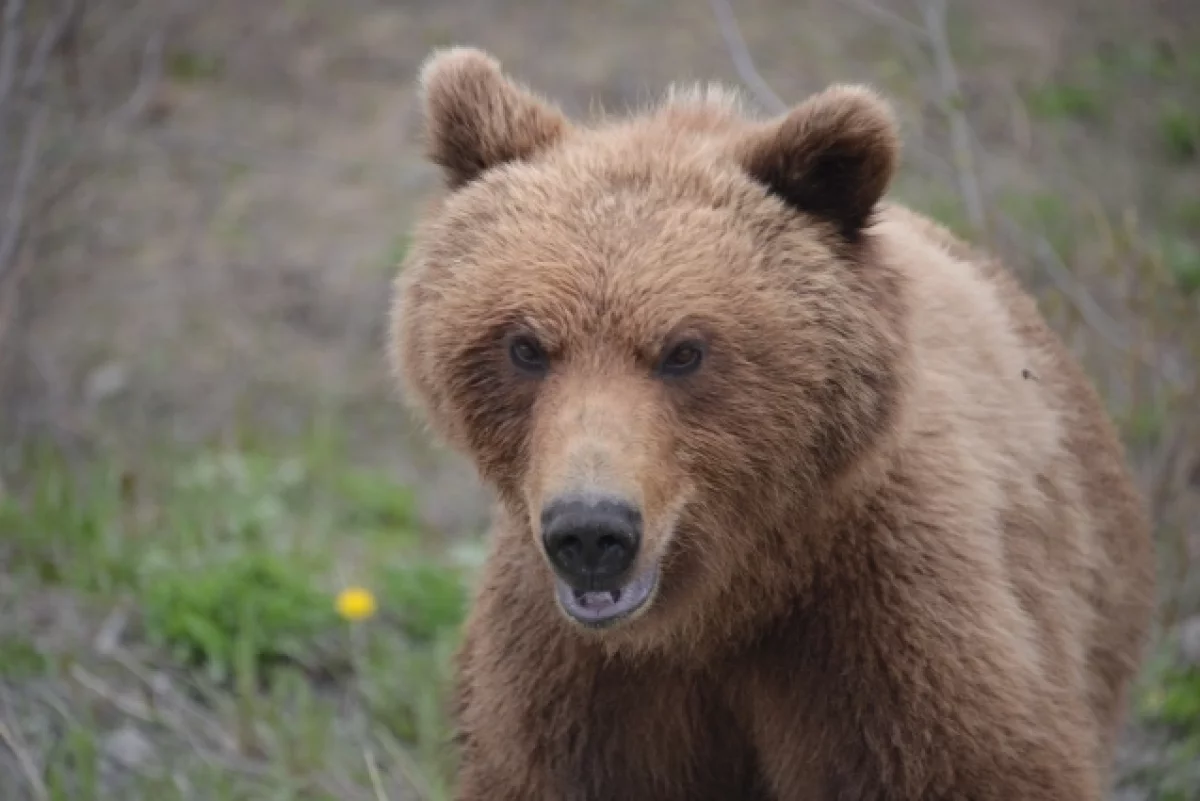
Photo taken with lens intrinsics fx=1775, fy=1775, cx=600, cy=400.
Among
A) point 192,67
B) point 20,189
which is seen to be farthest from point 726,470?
point 192,67

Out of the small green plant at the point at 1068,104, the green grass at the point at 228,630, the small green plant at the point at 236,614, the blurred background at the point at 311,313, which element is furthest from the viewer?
the small green plant at the point at 1068,104

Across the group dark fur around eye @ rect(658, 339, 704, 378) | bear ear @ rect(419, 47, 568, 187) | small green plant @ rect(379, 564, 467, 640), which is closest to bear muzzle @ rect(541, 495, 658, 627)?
dark fur around eye @ rect(658, 339, 704, 378)

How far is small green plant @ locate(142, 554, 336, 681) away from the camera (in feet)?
20.3

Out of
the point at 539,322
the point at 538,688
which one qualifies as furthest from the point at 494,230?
the point at 538,688

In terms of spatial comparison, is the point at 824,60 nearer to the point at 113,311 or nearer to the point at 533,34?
the point at 533,34

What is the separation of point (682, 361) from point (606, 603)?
1.65 ft

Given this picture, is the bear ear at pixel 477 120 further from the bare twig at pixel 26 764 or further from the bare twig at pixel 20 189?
the bare twig at pixel 20 189

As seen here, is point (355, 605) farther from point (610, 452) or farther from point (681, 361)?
point (610, 452)

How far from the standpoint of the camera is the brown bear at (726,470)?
3.50 m

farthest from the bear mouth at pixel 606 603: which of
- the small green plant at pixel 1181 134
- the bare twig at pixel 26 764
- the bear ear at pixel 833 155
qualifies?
the small green plant at pixel 1181 134

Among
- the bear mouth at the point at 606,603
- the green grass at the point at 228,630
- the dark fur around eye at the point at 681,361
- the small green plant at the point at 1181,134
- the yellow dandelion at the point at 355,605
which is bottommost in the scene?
the green grass at the point at 228,630

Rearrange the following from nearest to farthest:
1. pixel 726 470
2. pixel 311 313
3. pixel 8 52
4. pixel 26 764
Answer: pixel 726 470
pixel 26 764
pixel 8 52
pixel 311 313

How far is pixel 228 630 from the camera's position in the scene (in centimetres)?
634

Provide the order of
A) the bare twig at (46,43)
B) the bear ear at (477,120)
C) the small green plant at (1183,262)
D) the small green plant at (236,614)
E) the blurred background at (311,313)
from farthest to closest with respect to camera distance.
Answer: the small green plant at (1183,262), the bare twig at (46,43), the small green plant at (236,614), the blurred background at (311,313), the bear ear at (477,120)
